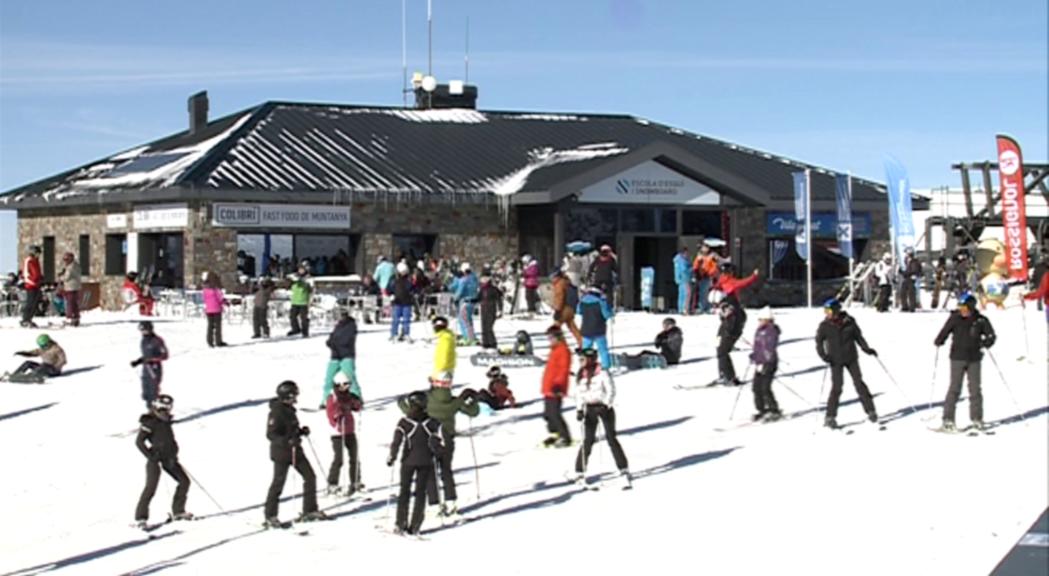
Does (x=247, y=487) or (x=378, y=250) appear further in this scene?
(x=378, y=250)

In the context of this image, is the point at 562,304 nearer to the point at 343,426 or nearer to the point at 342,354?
the point at 342,354

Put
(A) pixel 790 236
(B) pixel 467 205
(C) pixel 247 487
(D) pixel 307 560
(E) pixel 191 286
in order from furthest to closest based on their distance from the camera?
(A) pixel 790 236 → (B) pixel 467 205 → (E) pixel 191 286 → (C) pixel 247 487 → (D) pixel 307 560

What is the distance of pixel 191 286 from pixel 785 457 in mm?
19275

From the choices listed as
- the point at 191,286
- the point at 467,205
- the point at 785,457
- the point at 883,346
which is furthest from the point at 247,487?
the point at 467,205

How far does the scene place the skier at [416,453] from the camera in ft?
42.2

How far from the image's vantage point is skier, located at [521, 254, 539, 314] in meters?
29.7

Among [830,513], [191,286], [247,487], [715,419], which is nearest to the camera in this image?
[830,513]

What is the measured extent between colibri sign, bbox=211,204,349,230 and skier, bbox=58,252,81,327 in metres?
4.56

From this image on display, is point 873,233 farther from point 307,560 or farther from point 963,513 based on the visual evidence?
point 307,560

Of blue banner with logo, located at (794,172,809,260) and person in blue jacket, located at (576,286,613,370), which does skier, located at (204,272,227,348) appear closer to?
person in blue jacket, located at (576,286,613,370)

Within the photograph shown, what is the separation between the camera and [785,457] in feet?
53.3

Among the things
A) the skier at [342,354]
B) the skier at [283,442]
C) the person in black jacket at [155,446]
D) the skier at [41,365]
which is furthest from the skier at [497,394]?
the skier at [41,365]

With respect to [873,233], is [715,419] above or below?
below

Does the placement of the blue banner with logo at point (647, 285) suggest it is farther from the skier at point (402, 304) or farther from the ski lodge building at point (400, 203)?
the skier at point (402, 304)
